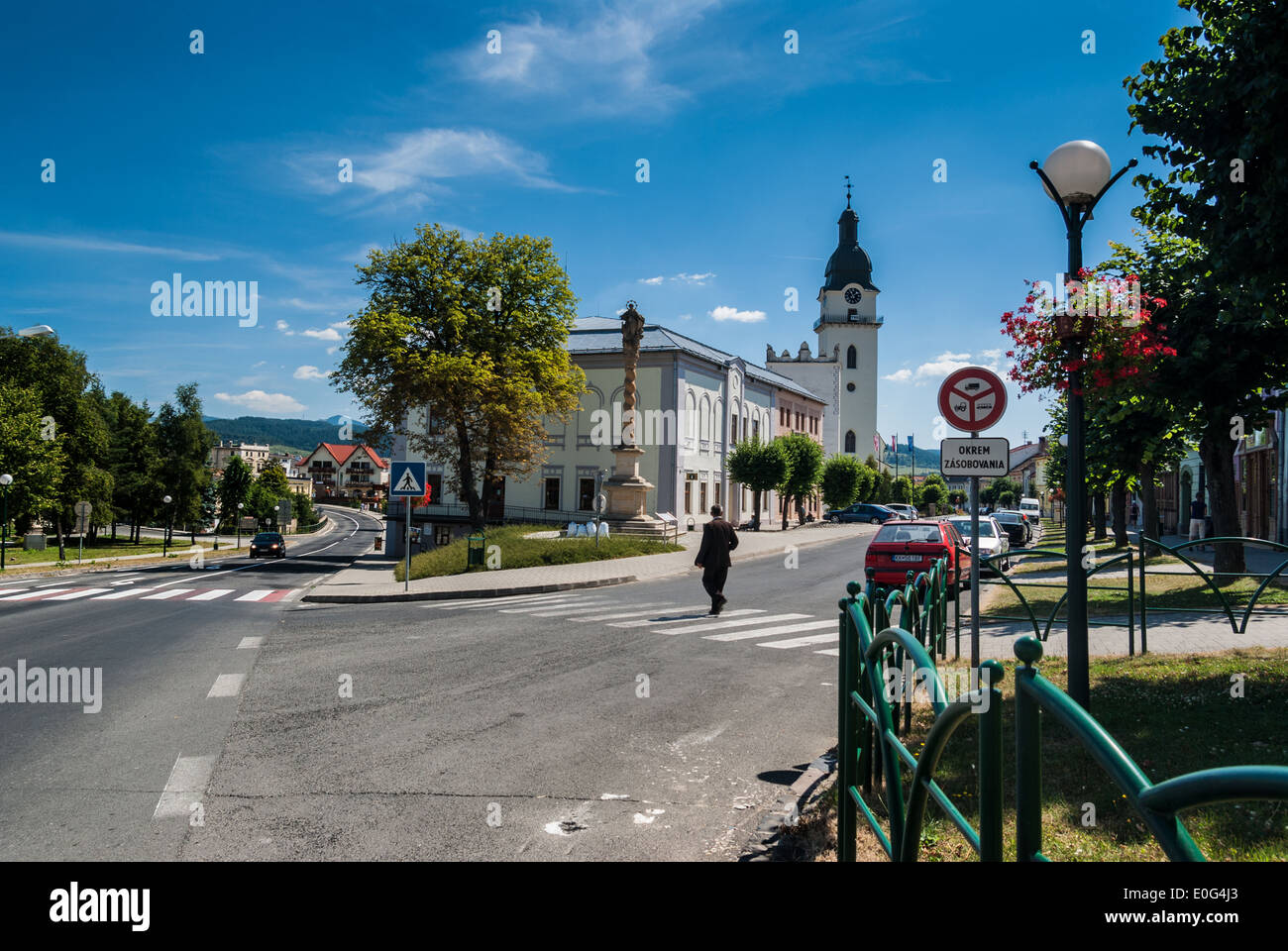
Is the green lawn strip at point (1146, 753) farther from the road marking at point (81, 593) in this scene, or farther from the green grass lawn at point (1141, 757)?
the road marking at point (81, 593)

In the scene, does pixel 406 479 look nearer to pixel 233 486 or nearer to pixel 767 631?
pixel 767 631

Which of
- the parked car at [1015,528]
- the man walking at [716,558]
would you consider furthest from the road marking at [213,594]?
the parked car at [1015,528]

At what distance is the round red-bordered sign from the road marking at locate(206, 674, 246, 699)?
7.74 meters

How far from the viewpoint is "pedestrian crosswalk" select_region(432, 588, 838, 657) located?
12930mm

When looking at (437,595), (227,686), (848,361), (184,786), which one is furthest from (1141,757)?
(848,361)

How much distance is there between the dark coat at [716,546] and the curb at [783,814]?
8.90m

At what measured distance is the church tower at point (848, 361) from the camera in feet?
331

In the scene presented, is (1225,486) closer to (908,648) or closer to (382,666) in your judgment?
(382,666)

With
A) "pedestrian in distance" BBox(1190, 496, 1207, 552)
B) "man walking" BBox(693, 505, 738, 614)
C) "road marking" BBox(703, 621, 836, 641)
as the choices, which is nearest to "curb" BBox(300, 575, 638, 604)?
"man walking" BBox(693, 505, 738, 614)

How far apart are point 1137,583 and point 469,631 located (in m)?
9.42

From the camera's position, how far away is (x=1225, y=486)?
61.6 feet

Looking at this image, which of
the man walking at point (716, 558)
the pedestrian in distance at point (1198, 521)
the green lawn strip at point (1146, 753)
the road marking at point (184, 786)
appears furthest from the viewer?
the pedestrian in distance at point (1198, 521)

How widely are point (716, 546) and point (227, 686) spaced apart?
335 inches

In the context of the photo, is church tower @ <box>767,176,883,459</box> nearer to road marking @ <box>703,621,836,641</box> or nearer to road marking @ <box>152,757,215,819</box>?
road marking @ <box>703,621,836,641</box>
